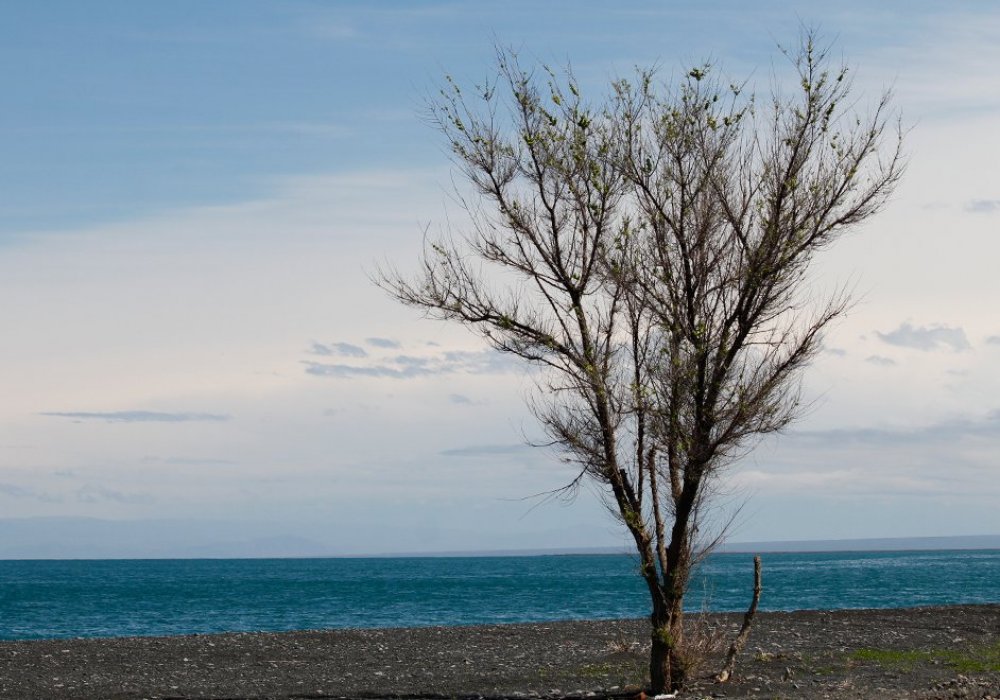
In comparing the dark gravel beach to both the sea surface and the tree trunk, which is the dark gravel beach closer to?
the tree trunk

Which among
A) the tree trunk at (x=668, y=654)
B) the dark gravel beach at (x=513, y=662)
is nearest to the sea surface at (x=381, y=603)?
the dark gravel beach at (x=513, y=662)

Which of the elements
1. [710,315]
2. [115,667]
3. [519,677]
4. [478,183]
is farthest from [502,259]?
[115,667]

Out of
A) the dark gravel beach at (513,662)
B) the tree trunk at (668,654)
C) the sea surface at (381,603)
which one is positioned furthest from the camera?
the sea surface at (381,603)

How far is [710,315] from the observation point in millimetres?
20406

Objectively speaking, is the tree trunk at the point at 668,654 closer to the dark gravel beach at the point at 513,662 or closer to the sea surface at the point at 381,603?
the dark gravel beach at the point at 513,662

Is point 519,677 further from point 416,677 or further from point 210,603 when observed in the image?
point 210,603

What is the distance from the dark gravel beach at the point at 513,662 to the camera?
2302cm

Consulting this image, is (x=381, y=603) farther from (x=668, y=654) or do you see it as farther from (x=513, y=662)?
(x=668, y=654)

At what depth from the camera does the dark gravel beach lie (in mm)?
23016

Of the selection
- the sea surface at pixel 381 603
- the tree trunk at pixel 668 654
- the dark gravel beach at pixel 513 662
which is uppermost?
the tree trunk at pixel 668 654

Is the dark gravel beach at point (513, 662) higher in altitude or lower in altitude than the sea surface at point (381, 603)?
higher

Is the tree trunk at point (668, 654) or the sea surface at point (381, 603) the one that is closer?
the tree trunk at point (668, 654)

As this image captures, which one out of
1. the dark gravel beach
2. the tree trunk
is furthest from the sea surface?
the tree trunk

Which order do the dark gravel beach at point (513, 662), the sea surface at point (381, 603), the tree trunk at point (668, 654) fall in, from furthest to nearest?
1. the sea surface at point (381, 603)
2. the dark gravel beach at point (513, 662)
3. the tree trunk at point (668, 654)
